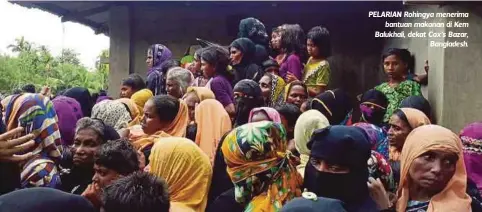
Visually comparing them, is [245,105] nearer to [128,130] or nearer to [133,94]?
[128,130]

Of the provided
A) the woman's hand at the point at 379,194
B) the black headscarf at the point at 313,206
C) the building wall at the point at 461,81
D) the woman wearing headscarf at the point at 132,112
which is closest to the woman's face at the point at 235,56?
the woman wearing headscarf at the point at 132,112

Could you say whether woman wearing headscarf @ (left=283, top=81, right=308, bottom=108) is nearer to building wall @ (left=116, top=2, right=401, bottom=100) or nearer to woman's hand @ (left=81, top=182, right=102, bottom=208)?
woman's hand @ (left=81, top=182, right=102, bottom=208)

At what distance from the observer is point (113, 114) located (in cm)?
525

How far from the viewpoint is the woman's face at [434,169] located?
3.05 metres

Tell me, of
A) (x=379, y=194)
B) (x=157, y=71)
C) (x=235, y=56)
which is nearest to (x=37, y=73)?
(x=157, y=71)

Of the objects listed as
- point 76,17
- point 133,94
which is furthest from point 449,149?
point 76,17

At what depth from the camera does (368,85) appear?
944cm

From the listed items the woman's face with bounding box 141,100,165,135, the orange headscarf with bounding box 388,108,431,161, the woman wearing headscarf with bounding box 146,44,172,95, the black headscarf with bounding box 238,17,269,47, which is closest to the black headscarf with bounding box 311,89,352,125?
the orange headscarf with bounding box 388,108,431,161

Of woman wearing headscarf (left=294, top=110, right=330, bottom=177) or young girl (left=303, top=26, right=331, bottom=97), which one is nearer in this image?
woman wearing headscarf (left=294, top=110, right=330, bottom=177)

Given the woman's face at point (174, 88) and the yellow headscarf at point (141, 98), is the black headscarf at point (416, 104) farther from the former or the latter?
the yellow headscarf at point (141, 98)

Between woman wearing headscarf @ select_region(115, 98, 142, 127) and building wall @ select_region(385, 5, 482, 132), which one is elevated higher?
building wall @ select_region(385, 5, 482, 132)

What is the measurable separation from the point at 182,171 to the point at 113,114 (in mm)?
1994

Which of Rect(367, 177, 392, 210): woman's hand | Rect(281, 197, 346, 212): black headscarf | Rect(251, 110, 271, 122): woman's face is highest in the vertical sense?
Rect(251, 110, 271, 122): woman's face

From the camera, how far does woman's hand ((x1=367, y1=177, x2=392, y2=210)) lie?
10.4 ft
